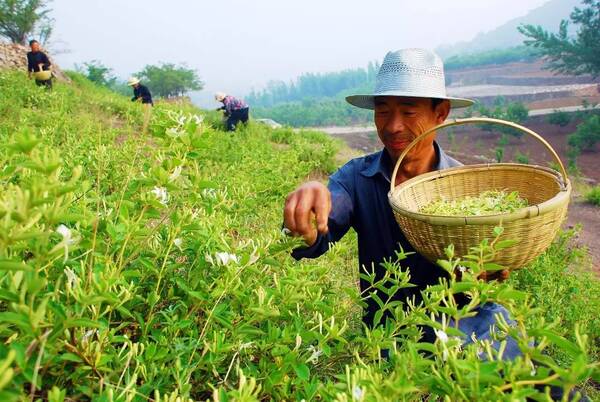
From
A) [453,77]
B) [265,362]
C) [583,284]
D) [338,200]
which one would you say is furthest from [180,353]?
[453,77]

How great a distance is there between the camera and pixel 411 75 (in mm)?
1983

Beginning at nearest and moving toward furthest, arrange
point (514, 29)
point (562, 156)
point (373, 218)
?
1. point (373, 218)
2. point (562, 156)
3. point (514, 29)

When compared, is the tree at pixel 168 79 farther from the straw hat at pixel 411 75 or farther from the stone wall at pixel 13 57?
the straw hat at pixel 411 75

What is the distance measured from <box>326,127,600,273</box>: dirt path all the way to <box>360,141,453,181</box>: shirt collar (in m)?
4.40

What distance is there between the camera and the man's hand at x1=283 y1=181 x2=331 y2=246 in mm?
1231

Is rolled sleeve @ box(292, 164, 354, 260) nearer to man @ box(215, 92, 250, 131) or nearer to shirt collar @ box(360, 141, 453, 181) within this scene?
shirt collar @ box(360, 141, 453, 181)

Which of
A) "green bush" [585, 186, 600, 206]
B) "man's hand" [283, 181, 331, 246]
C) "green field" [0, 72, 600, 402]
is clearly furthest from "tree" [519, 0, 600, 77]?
"green field" [0, 72, 600, 402]

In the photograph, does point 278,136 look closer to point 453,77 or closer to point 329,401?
point 329,401

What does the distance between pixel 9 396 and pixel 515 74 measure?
59304mm

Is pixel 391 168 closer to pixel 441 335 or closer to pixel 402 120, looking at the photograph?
pixel 402 120

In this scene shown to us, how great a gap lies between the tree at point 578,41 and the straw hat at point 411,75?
1975 centimetres

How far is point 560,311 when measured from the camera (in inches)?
116

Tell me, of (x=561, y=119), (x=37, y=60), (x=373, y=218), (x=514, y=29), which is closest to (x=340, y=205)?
(x=373, y=218)

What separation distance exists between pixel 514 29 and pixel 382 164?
181 metres
